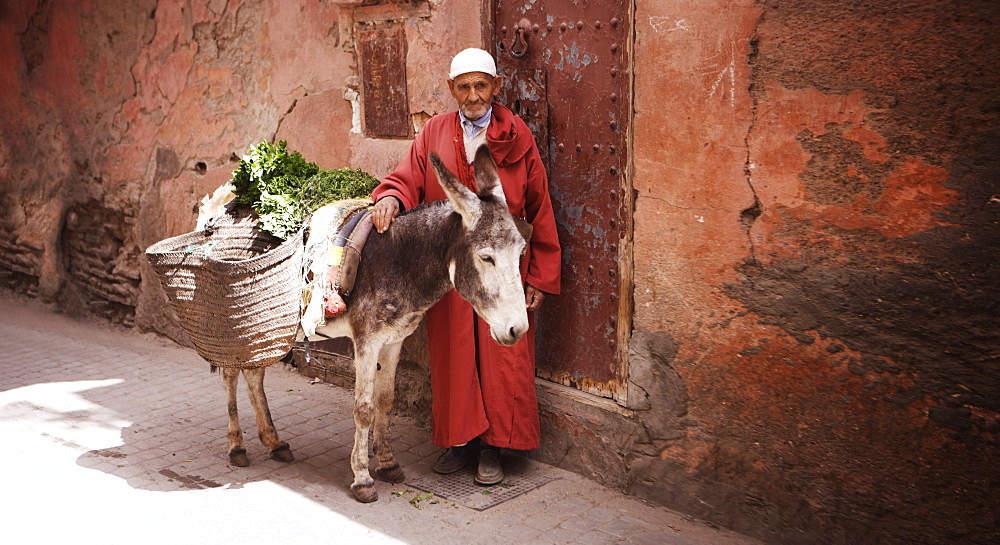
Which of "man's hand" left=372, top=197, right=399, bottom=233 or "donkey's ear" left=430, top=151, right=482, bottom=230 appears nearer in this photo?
"donkey's ear" left=430, top=151, right=482, bottom=230

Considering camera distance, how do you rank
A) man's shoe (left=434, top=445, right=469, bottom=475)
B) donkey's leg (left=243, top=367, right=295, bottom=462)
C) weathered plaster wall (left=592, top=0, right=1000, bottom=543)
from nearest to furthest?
weathered plaster wall (left=592, top=0, right=1000, bottom=543)
man's shoe (left=434, top=445, right=469, bottom=475)
donkey's leg (left=243, top=367, right=295, bottom=462)

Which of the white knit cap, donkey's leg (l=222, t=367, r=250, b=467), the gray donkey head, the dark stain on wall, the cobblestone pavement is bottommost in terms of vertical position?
the cobblestone pavement

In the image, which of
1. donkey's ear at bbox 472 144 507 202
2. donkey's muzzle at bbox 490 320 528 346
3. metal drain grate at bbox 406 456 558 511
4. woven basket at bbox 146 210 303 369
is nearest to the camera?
donkey's muzzle at bbox 490 320 528 346

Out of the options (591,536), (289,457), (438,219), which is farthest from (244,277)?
(591,536)

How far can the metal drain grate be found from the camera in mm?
4098

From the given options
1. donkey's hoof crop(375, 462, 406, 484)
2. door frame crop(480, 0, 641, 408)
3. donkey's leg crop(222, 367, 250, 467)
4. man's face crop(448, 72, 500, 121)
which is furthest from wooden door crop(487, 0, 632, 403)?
donkey's leg crop(222, 367, 250, 467)

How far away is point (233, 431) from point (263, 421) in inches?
6.5

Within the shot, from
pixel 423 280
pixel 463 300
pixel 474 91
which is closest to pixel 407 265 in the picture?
pixel 423 280

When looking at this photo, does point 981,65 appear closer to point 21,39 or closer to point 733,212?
point 733,212

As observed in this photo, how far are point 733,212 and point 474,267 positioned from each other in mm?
1129

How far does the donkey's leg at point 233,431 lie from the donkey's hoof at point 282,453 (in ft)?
0.49

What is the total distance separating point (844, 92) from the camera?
10.2ft

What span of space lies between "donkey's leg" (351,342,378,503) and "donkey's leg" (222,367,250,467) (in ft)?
2.68

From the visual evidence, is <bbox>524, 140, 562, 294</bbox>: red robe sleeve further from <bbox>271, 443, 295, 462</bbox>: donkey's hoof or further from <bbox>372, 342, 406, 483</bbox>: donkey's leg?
<bbox>271, 443, 295, 462</bbox>: donkey's hoof
